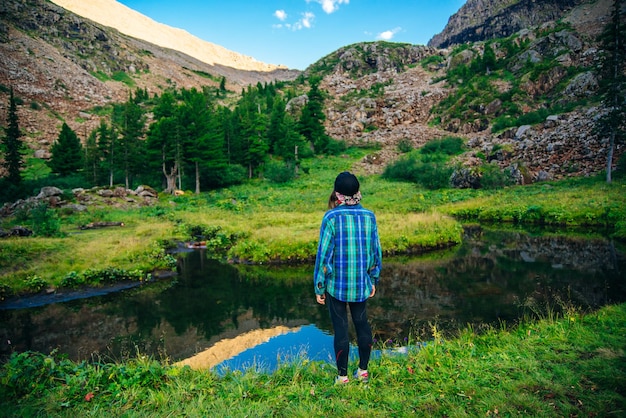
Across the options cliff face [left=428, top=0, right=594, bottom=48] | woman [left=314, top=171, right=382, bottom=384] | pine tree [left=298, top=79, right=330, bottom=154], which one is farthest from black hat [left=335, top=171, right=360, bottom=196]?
cliff face [left=428, top=0, right=594, bottom=48]

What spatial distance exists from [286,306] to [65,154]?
49024mm

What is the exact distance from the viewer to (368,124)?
60.5 m

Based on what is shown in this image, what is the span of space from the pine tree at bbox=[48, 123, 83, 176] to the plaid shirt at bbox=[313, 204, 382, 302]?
172ft

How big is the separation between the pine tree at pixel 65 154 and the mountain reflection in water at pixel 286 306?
43.4m

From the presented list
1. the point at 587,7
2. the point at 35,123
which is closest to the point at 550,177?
the point at 587,7

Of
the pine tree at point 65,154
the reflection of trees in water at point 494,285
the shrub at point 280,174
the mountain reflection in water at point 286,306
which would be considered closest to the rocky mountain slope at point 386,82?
the pine tree at point 65,154

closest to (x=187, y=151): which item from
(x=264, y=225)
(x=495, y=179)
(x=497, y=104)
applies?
(x=264, y=225)

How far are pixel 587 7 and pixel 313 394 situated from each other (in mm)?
96489

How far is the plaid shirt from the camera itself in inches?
154

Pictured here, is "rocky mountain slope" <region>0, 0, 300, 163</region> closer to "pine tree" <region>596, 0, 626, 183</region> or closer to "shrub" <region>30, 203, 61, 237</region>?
"shrub" <region>30, 203, 61, 237</region>

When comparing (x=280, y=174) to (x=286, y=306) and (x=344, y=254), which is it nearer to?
(x=286, y=306)

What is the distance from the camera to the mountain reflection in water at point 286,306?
731 cm

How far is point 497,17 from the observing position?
103 meters

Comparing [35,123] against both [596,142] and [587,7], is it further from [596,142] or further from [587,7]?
[587,7]
